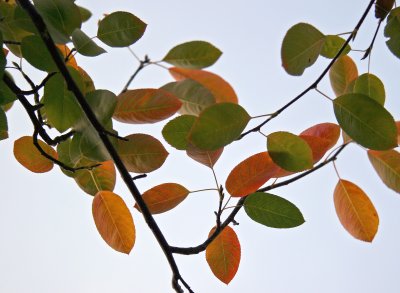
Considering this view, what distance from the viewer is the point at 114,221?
0.90 m

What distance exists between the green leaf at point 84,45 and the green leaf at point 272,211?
1.32 ft

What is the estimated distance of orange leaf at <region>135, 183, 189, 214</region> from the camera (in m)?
0.87

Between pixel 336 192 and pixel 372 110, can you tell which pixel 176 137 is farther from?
pixel 336 192

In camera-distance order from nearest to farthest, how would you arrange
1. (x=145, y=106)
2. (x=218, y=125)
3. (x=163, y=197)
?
(x=218, y=125) → (x=145, y=106) → (x=163, y=197)

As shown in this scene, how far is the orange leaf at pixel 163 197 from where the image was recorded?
0.87 meters

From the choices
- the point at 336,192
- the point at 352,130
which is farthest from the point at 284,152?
the point at 336,192

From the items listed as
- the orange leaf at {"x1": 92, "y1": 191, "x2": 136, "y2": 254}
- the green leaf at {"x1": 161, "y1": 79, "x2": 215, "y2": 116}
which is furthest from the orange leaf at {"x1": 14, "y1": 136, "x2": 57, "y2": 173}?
the green leaf at {"x1": 161, "y1": 79, "x2": 215, "y2": 116}

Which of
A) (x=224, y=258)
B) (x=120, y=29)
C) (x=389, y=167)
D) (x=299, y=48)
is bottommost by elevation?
(x=224, y=258)

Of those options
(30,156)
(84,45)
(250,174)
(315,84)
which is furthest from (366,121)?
(30,156)

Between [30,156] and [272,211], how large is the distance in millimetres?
560

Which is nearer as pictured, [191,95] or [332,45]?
[191,95]

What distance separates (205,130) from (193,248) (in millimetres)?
268

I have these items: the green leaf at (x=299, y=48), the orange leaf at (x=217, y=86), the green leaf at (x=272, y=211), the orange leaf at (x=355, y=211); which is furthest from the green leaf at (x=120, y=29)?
the orange leaf at (x=355, y=211)

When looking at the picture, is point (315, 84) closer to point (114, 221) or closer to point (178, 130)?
point (178, 130)
